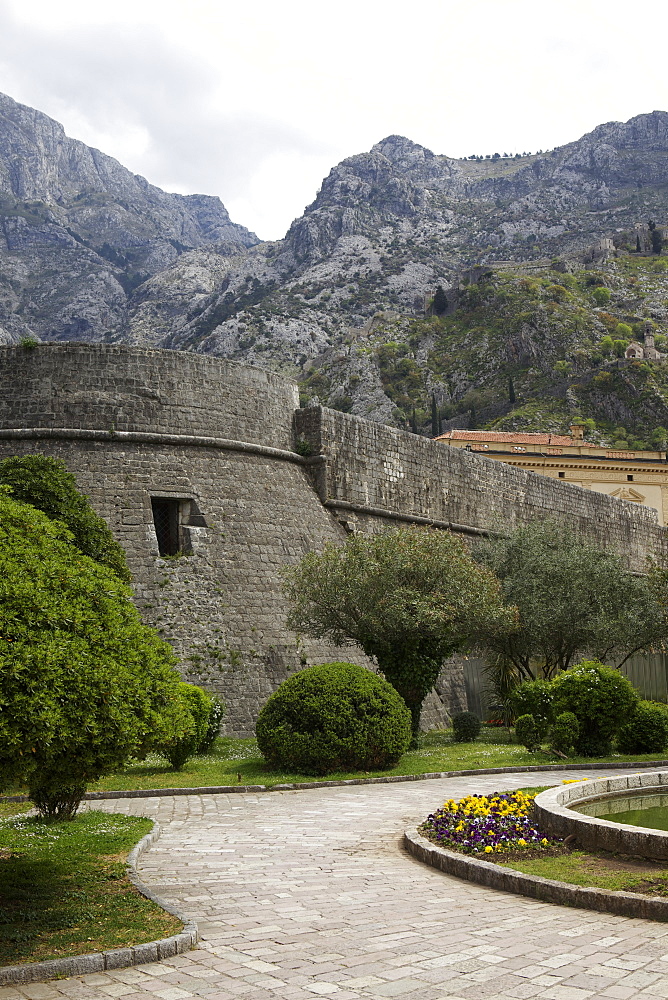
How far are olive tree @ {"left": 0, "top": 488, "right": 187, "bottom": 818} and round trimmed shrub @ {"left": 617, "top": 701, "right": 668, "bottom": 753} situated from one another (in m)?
10.2

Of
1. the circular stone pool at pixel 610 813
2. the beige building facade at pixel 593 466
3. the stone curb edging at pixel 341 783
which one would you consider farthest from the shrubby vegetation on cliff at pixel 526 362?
the circular stone pool at pixel 610 813

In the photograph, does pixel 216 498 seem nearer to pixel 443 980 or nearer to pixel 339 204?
pixel 443 980

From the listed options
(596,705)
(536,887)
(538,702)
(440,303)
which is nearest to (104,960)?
(536,887)

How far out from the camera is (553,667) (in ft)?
Answer: 68.6

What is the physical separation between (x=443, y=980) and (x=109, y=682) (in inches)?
90.3

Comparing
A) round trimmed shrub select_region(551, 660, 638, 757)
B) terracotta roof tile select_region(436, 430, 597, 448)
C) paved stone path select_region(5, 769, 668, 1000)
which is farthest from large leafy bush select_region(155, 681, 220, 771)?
terracotta roof tile select_region(436, 430, 597, 448)

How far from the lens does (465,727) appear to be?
16.8 metres

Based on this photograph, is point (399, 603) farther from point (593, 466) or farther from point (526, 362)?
point (526, 362)

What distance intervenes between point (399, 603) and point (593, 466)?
35.4m

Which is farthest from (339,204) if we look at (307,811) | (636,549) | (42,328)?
(307,811)

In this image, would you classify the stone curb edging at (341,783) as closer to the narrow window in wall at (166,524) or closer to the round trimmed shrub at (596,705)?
the round trimmed shrub at (596,705)

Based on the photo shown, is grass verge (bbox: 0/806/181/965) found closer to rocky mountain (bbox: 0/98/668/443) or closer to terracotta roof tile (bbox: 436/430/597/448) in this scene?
terracotta roof tile (bbox: 436/430/597/448)

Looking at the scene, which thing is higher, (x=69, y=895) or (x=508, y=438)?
(x=508, y=438)

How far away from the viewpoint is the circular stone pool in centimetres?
600
